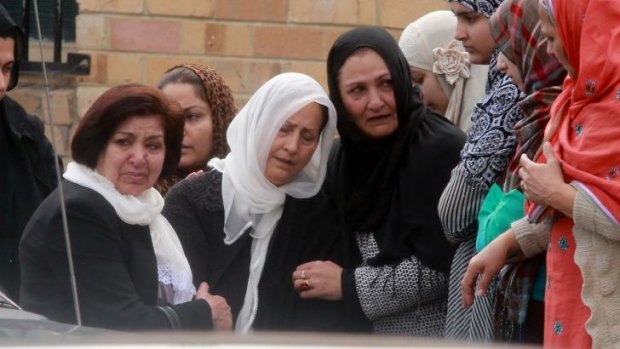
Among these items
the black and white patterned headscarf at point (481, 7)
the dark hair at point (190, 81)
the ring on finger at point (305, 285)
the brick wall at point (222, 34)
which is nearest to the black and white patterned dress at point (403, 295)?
the ring on finger at point (305, 285)

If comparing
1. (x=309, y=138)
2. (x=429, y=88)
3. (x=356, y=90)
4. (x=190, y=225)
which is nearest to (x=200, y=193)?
(x=190, y=225)

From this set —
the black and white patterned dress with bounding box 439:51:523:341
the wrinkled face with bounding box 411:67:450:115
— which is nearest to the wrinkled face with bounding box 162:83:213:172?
the wrinkled face with bounding box 411:67:450:115

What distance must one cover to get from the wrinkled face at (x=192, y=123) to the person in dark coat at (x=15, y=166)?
19.2 inches

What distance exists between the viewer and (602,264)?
3.41 meters

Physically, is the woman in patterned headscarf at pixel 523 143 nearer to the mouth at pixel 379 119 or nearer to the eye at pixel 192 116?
the mouth at pixel 379 119

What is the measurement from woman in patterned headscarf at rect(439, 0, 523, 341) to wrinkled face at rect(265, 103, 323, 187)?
1.64 feet

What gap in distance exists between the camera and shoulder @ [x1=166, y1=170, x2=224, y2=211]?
438cm

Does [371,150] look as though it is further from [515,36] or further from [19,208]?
[19,208]

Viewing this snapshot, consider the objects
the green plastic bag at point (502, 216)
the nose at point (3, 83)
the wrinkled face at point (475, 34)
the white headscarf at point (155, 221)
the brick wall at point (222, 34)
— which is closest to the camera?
the green plastic bag at point (502, 216)

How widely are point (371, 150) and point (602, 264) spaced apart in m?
1.10

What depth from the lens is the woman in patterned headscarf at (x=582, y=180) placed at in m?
3.39

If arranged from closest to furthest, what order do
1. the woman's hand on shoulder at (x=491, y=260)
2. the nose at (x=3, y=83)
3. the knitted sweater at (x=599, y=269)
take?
the knitted sweater at (x=599, y=269), the woman's hand on shoulder at (x=491, y=260), the nose at (x=3, y=83)

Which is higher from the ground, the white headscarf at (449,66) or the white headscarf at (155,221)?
the white headscarf at (449,66)

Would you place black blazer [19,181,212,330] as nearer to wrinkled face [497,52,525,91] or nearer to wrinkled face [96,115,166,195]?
wrinkled face [96,115,166,195]
